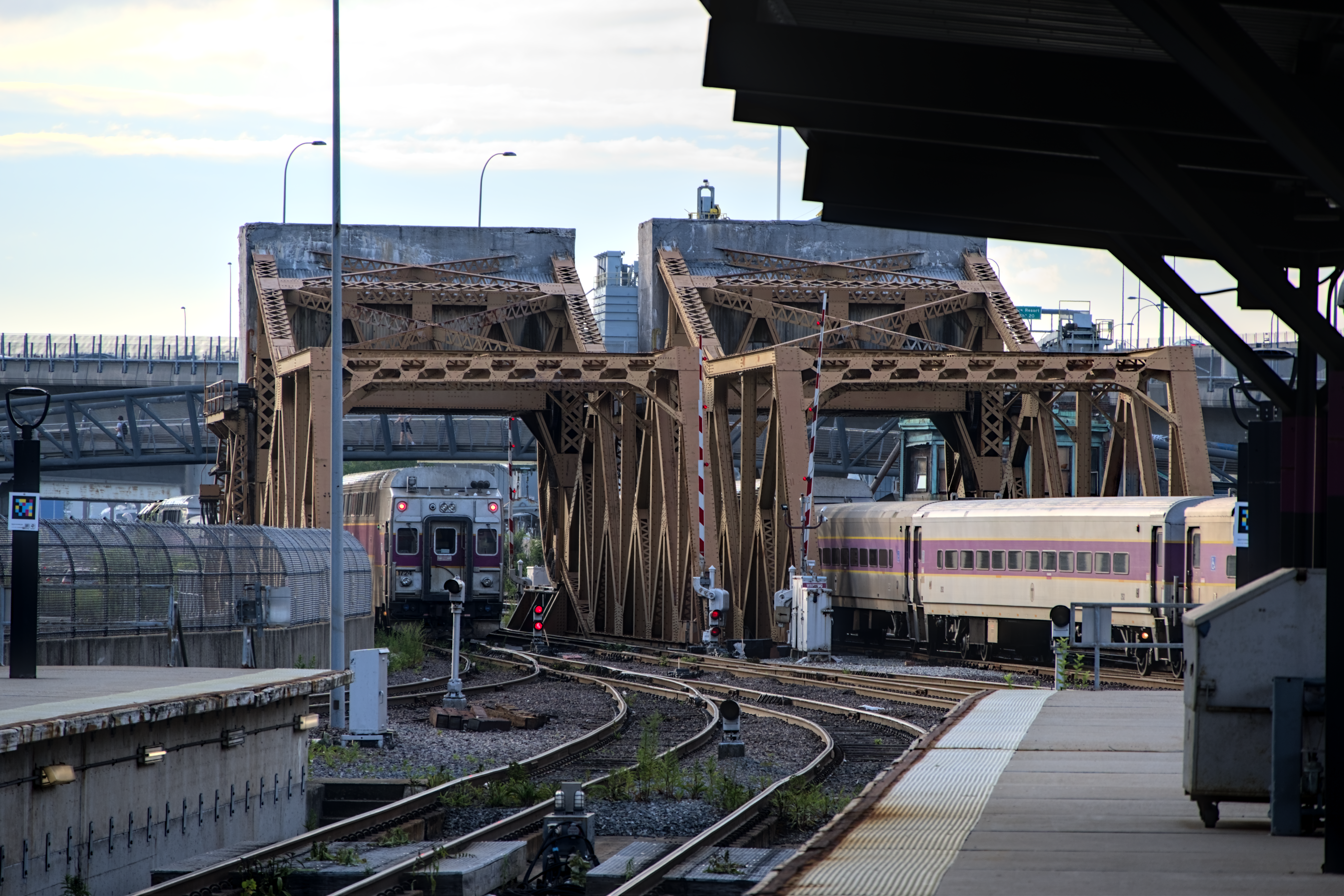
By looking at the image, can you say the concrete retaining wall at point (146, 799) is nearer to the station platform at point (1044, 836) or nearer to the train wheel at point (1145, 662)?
the station platform at point (1044, 836)

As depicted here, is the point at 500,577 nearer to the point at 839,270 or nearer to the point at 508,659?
the point at 508,659

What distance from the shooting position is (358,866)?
12023 millimetres

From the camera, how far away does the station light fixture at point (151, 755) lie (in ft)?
41.0

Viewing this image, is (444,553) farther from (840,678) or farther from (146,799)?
(146,799)

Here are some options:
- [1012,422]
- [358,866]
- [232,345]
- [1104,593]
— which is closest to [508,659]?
[1104,593]

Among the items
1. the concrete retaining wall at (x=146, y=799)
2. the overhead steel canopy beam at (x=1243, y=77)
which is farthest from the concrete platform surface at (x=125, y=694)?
the overhead steel canopy beam at (x=1243, y=77)

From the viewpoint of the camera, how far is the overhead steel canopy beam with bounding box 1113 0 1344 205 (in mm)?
6727

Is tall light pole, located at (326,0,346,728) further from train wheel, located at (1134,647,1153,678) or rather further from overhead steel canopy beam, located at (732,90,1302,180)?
train wheel, located at (1134,647,1153,678)

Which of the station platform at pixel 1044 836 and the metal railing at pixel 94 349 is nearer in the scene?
the station platform at pixel 1044 836

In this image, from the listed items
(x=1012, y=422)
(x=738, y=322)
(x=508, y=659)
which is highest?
(x=738, y=322)

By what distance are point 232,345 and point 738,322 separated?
2165 inches

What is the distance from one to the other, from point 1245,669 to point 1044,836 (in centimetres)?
149

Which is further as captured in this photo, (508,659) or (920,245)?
(920,245)

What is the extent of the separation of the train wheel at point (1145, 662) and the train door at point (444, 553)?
52.5 feet
